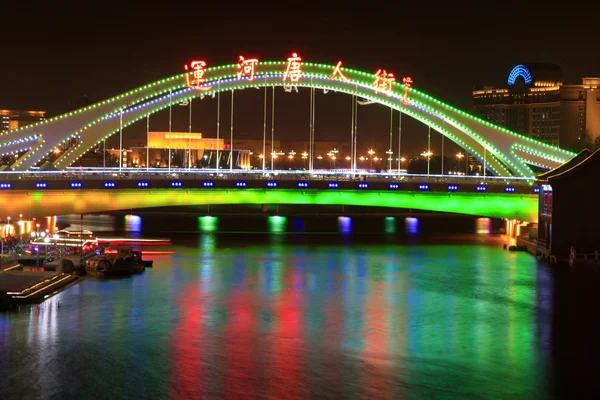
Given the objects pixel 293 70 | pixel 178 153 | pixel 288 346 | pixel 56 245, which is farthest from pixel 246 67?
pixel 178 153

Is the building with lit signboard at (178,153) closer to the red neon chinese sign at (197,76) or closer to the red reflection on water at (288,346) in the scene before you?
the red neon chinese sign at (197,76)

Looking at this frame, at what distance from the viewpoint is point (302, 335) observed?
25141mm

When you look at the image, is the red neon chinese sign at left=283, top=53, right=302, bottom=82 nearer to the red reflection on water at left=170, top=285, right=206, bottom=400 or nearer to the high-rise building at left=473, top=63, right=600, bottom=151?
the red reflection on water at left=170, top=285, right=206, bottom=400

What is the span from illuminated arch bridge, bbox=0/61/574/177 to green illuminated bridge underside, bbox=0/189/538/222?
13.0 feet

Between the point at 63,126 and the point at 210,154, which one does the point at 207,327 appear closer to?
the point at 63,126

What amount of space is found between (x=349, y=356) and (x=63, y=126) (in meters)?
32.4

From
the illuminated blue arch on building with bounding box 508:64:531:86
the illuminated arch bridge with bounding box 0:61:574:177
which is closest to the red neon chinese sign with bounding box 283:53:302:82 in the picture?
the illuminated arch bridge with bounding box 0:61:574:177

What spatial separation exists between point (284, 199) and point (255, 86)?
7380 millimetres

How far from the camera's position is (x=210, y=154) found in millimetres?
99125

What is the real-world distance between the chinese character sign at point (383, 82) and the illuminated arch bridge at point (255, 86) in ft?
0.72

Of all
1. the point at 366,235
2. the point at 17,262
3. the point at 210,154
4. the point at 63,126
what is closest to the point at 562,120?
the point at 210,154

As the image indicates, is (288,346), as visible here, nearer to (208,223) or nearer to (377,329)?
(377,329)

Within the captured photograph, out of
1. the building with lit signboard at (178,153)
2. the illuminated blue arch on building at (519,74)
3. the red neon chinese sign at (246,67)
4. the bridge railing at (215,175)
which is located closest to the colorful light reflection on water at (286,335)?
the bridge railing at (215,175)

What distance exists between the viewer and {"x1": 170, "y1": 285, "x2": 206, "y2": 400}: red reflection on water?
19.6 m
